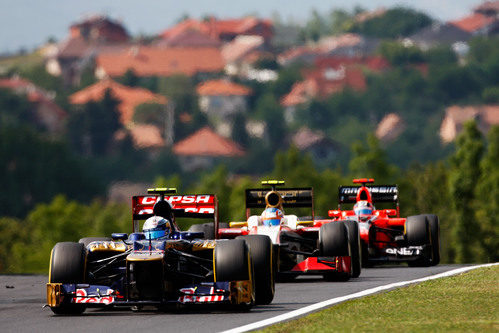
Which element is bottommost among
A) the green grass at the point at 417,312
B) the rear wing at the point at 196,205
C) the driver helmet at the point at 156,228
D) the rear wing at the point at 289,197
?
the green grass at the point at 417,312

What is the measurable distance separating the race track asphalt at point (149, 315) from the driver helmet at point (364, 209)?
334 inches

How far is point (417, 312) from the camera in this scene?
68.1ft

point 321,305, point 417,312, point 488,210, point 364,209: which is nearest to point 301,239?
point 364,209

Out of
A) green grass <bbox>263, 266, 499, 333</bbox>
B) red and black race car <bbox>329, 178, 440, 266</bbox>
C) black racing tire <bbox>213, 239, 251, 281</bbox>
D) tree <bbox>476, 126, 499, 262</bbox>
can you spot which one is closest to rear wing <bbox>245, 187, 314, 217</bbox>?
red and black race car <bbox>329, 178, 440, 266</bbox>

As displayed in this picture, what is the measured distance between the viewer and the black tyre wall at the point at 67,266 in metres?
21.3

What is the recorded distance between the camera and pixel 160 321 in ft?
66.0

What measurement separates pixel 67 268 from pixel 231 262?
252cm

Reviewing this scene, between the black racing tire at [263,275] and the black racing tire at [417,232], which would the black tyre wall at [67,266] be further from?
the black racing tire at [417,232]

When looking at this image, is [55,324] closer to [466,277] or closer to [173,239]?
[173,239]

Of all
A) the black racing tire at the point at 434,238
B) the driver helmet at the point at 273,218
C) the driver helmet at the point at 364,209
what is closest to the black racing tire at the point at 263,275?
the driver helmet at the point at 273,218

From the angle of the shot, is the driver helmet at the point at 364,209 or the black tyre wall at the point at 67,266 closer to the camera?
the black tyre wall at the point at 67,266

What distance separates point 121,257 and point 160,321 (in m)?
2.29

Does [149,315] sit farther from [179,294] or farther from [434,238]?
[434,238]

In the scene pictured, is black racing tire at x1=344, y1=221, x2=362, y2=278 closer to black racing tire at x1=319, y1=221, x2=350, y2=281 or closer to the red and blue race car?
black racing tire at x1=319, y1=221, x2=350, y2=281
